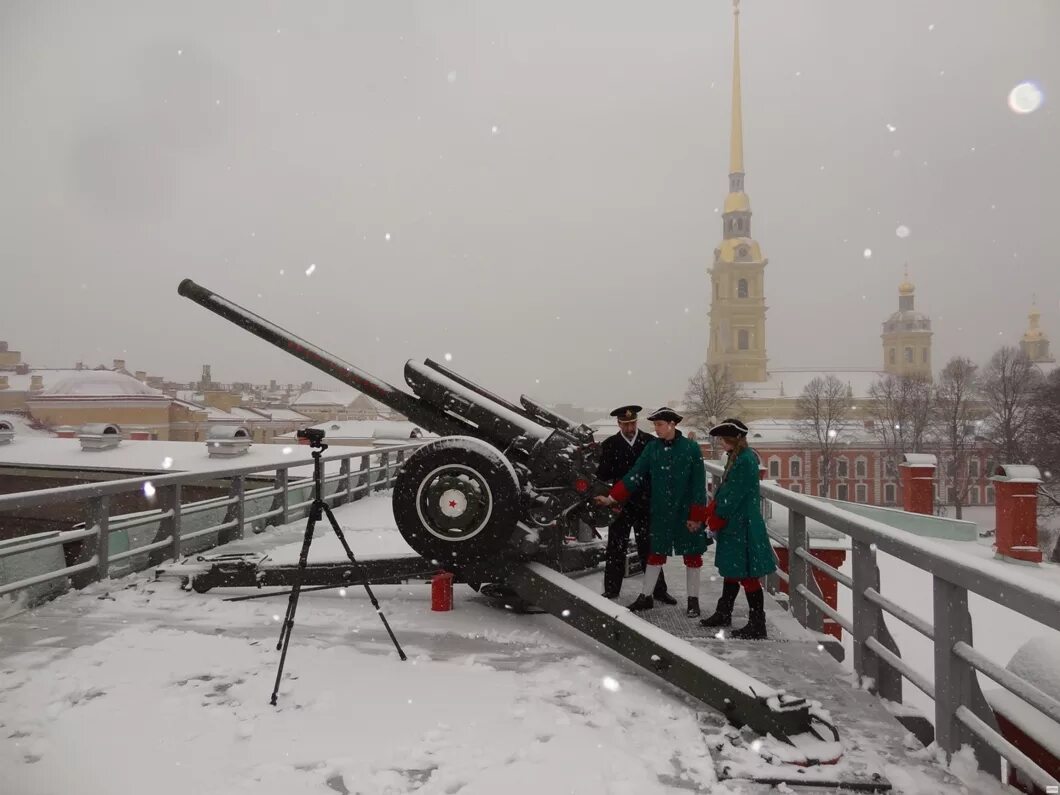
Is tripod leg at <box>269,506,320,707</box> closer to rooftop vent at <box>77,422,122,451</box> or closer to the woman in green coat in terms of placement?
the woman in green coat

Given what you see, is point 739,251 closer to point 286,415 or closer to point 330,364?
point 286,415

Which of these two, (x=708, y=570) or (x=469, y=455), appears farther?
(x=708, y=570)

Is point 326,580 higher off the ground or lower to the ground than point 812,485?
higher

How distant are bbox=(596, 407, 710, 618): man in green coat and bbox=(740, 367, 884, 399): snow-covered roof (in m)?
78.0

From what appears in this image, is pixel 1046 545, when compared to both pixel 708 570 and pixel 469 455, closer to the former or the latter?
pixel 708 570

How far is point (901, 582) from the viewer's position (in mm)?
13047

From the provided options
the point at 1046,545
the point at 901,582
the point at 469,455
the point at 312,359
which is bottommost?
the point at 1046,545

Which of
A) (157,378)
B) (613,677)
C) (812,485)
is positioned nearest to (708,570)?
(613,677)

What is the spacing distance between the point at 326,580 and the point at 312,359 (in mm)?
1999

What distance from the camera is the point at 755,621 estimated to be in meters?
5.38

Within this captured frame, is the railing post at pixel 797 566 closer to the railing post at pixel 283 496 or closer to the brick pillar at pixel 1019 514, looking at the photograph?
the railing post at pixel 283 496

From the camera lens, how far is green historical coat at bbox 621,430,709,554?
5.89 meters

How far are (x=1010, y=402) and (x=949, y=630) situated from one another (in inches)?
2092

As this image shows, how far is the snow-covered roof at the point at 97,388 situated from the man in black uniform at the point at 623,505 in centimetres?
3696
